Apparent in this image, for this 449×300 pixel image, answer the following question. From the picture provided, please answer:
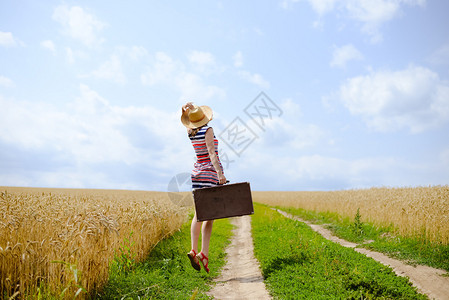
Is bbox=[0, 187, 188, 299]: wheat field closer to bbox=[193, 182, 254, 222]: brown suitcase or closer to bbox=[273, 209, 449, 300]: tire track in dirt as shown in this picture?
bbox=[193, 182, 254, 222]: brown suitcase

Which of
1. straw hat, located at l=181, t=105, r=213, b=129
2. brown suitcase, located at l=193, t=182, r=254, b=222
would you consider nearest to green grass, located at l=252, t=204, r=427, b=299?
brown suitcase, located at l=193, t=182, r=254, b=222

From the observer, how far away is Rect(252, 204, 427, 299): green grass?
5723mm

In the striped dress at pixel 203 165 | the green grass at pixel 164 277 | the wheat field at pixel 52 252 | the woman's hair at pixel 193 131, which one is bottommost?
the green grass at pixel 164 277

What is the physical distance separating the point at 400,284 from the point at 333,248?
240 centimetres

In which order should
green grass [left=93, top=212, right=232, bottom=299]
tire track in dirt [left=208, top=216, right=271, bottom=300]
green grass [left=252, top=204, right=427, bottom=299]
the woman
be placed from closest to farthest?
green grass [left=93, top=212, right=232, bottom=299]
green grass [left=252, top=204, right=427, bottom=299]
tire track in dirt [left=208, top=216, right=271, bottom=300]
the woman

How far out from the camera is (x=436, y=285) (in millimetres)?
7160

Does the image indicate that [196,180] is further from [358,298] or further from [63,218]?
[358,298]

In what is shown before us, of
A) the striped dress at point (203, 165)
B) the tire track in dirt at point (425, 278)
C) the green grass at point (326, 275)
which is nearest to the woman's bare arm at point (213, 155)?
the striped dress at point (203, 165)

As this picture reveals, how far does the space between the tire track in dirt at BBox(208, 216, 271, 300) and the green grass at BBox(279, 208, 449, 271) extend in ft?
15.7

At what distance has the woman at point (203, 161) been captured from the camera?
673 centimetres

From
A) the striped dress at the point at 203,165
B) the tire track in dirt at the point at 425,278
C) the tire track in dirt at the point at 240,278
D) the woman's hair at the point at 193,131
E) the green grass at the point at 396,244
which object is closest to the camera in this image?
the tire track in dirt at the point at 240,278

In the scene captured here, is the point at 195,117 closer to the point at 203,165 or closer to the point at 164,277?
the point at 203,165

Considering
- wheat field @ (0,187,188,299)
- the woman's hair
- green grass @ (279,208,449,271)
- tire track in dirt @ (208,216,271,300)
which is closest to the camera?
wheat field @ (0,187,188,299)

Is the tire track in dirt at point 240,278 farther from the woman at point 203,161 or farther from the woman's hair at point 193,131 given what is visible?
the woman's hair at point 193,131
